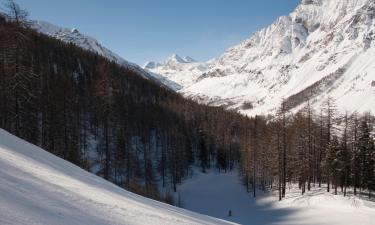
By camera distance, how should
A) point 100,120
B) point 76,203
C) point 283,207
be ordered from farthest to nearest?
point 100,120 < point 283,207 < point 76,203

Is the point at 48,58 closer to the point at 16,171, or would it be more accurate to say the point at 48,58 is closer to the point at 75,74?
the point at 75,74

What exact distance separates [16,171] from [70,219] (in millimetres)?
4181

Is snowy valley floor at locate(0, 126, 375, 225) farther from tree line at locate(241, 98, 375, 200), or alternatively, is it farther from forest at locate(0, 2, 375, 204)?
forest at locate(0, 2, 375, 204)

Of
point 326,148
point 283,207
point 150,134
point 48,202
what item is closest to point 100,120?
point 283,207

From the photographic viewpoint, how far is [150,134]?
89188mm

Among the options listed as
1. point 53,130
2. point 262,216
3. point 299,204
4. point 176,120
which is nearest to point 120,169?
point 53,130

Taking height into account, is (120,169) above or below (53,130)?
below

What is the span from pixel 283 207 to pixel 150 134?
53.4 m

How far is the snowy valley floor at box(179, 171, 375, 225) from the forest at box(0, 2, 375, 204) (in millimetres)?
2940

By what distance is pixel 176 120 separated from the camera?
334 ft

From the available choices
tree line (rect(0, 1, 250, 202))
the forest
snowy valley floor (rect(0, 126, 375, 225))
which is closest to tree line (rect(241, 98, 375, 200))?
the forest

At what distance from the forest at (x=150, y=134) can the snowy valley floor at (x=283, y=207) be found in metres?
2.94

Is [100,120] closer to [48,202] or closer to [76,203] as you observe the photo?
[76,203]

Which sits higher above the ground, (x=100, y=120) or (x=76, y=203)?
(x=100, y=120)
